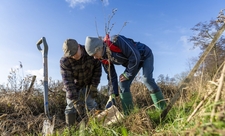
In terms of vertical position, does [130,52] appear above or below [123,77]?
above

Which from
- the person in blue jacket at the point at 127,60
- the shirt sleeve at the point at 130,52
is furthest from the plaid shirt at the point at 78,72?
the shirt sleeve at the point at 130,52

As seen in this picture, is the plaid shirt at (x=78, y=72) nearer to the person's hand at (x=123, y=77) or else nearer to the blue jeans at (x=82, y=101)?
the blue jeans at (x=82, y=101)

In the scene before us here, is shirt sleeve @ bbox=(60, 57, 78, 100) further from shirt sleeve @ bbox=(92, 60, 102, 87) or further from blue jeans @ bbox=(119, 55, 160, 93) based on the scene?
blue jeans @ bbox=(119, 55, 160, 93)

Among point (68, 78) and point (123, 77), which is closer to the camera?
point (123, 77)

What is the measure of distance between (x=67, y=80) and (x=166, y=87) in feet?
17.8

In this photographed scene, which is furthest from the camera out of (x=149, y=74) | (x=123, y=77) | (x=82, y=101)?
(x=82, y=101)

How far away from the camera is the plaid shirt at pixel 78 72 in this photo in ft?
12.5

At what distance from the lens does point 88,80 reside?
13.6 ft

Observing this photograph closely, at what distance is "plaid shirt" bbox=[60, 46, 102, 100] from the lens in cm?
379

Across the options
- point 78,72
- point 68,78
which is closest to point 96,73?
point 78,72

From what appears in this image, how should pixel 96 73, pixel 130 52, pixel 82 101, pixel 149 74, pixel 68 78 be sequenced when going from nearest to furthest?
pixel 130 52 < pixel 149 74 < pixel 68 78 < pixel 96 73 < pixel 82 101

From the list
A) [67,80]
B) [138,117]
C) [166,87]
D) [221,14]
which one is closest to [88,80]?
[67,80]

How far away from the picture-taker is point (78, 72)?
3943 mm

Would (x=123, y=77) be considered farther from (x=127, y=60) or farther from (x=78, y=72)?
(x=78, y=72)
